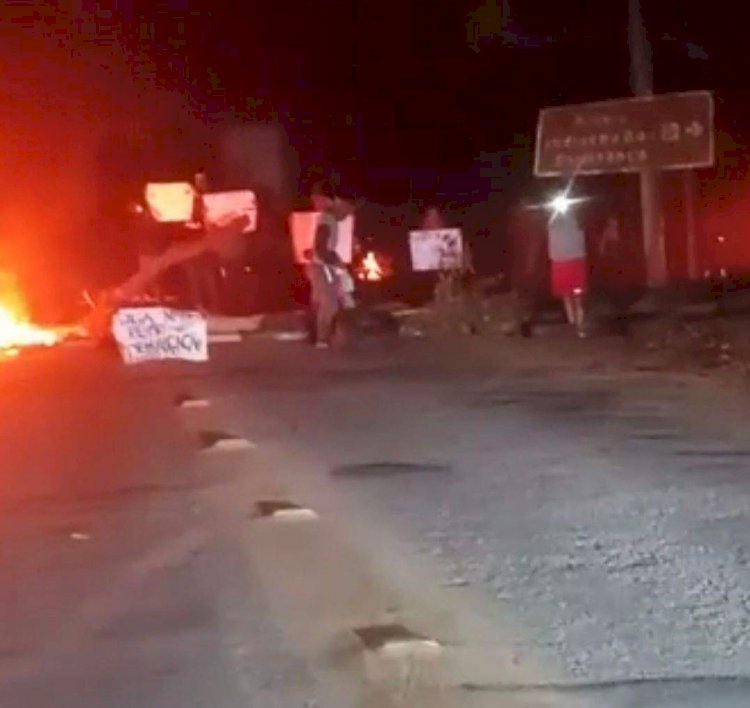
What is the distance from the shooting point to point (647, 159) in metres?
28.2

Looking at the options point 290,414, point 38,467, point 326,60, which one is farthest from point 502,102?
point 38,467

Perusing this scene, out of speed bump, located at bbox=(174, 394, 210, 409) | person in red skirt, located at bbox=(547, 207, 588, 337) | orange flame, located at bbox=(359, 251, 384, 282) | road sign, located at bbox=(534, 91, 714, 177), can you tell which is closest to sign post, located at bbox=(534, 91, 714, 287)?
road sign, located at bbox=(534, 91, 714, 177)

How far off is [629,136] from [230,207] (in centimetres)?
1208

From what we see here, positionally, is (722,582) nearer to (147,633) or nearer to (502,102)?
(147,633)

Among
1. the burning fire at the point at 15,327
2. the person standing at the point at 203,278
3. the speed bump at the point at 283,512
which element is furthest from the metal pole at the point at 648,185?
the speed bump at the point at 283,512

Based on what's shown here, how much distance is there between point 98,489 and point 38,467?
5.05 feet

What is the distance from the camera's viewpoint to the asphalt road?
8328mm

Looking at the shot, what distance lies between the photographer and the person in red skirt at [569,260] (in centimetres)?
2578

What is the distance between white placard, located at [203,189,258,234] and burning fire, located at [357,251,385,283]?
216 centimetres

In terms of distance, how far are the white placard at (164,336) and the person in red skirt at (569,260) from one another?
4312 millimetres

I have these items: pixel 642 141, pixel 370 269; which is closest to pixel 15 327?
pixel 370 269

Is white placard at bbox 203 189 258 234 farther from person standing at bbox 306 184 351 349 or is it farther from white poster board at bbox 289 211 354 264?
person standing at bbox 306 184 351 349

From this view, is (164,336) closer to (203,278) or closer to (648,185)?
(648,185)

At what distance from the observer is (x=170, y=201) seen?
41969 mm
